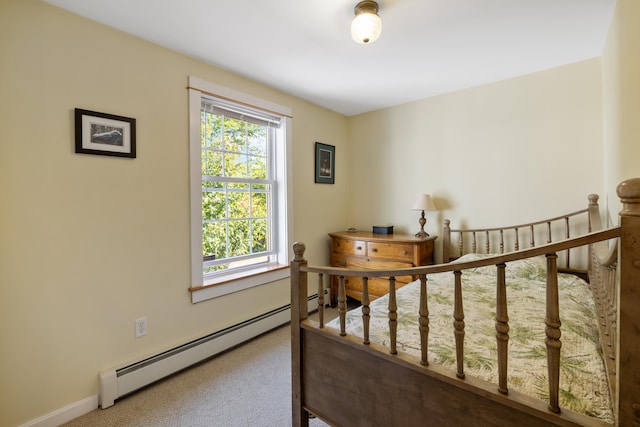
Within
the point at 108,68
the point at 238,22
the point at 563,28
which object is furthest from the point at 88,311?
the point at 563,28

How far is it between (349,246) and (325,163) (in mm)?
1047

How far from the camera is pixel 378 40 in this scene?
2.05 m

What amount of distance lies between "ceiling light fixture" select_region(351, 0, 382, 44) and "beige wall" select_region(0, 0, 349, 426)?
1.32m

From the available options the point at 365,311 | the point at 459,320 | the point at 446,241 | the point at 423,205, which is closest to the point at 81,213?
the point at 365,311

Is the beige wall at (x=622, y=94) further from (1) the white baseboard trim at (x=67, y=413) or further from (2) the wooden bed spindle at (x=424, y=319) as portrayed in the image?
(1) the white baseboard trim at (x=67, y=413)

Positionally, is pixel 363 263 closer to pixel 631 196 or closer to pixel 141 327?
pixel 141 327

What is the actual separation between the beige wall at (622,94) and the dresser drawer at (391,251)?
1.47m

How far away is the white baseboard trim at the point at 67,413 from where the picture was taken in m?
1.60

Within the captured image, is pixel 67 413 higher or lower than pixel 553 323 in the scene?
lower

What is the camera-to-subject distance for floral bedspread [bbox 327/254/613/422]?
975 millimetres

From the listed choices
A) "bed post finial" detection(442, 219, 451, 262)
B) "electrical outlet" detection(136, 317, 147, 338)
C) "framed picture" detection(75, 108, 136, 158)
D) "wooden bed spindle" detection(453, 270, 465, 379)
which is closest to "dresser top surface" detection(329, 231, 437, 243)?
"bed post finial" detection(442, 219, 451, 262)

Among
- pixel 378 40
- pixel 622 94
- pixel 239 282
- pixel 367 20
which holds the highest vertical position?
pixel 378 40

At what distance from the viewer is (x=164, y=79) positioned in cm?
212

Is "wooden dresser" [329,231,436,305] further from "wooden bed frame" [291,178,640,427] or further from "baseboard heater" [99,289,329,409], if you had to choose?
"wooden bed frame" [291,178,640,427]
